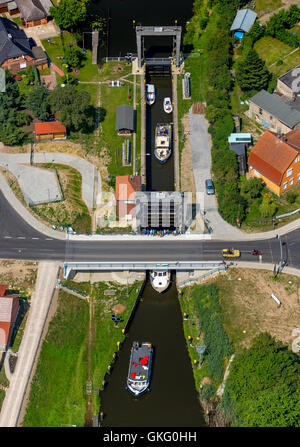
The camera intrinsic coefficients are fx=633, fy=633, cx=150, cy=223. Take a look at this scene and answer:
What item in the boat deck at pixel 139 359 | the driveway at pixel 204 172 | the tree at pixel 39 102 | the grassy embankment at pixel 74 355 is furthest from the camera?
the tree at pixel 39 102

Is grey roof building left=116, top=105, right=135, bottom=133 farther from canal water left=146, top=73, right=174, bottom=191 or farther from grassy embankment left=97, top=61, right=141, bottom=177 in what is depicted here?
canal water left=146, top=73, right=174, bottom=191

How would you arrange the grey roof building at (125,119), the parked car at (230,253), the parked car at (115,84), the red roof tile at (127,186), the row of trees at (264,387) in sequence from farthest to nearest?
the parked car at (115,84) → the grey roof building at (125,119) → the red roof tile at (127,186) → the parked car at (230,253) → the row of trees at (264,387)

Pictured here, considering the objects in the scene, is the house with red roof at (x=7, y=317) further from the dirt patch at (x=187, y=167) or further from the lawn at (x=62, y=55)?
the lawn at (x=62, y=55)

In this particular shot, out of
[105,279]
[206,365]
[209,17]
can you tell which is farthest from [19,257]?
[209,17]

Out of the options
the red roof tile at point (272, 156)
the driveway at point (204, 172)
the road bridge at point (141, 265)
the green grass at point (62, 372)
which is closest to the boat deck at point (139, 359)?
the green grass at point (62, 372)

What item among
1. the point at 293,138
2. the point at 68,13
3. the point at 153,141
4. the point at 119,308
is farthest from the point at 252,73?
the point at 119,308

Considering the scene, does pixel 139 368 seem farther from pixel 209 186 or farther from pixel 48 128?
pixel 48 128

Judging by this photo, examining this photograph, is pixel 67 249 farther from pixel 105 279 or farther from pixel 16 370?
pixel 16 370
